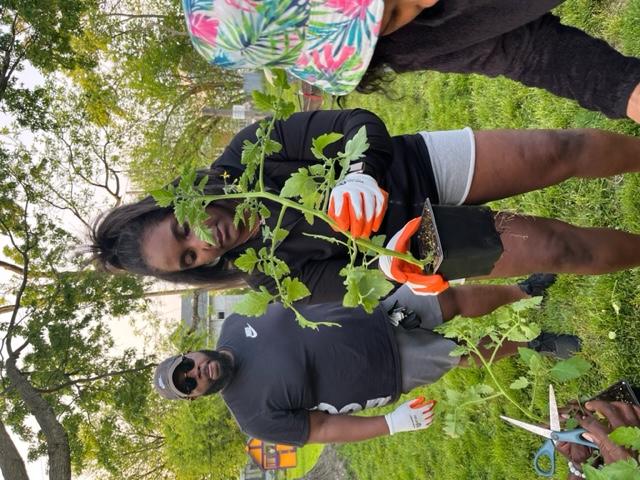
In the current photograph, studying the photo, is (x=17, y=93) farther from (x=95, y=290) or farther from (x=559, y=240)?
(x=559, y=240)

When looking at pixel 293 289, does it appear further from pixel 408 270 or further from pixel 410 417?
pixel 410 417

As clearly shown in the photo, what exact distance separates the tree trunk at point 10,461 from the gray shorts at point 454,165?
18.3 ft

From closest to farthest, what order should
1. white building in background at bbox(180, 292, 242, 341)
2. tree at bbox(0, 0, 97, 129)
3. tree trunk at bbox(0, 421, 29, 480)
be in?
tree trunk at bbox(0, 421, 29, 480)
tree at bbox(0, 0, 97, 129)
white building in background at bbox(180, 292, 242, 341)

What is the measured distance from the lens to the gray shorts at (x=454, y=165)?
1824 millimetres

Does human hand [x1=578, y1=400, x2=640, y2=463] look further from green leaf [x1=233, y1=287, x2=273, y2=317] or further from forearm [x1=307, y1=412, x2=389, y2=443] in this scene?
forearm [x1=307, y1=412, x2=389, y2=443]

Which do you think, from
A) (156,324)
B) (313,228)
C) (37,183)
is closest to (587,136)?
(313,228)

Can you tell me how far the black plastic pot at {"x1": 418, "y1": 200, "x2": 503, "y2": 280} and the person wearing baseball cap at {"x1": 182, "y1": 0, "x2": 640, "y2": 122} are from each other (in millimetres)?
416

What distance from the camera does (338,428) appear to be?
272 cm

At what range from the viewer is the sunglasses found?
9.38ft

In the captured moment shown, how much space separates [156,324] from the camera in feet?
36.1

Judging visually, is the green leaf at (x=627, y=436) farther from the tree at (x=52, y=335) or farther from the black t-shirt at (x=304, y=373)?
the tree at (x=52, y=335)

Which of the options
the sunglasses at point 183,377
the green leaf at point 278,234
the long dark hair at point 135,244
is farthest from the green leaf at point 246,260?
the sunglasses at point 183,377

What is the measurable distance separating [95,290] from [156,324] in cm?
446

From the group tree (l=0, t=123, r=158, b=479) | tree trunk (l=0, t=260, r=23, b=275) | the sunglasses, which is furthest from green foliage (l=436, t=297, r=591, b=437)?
tree trunk (l=0, t=260, r=23, b=275)
